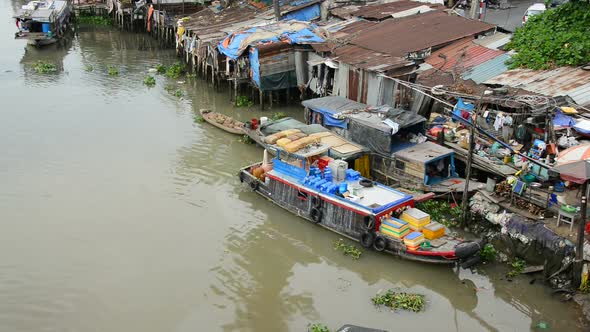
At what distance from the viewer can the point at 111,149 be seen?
22.5 m

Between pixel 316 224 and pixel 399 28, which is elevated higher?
pixel 399 28

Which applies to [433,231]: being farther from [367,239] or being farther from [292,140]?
[292,140]

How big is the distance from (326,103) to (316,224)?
5683mm

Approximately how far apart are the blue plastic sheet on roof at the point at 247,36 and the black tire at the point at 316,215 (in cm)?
1102

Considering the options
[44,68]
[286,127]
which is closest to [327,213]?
[286,127]

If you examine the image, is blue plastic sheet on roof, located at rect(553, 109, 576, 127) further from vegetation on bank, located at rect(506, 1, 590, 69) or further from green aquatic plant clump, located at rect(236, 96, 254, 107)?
green aquatic plant clump, located at rect(236, 96, 254, 107)

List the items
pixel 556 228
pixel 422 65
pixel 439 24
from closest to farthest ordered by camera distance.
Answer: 1. pixel 556 228
2. pixel 422 65
3. pixel 439 24

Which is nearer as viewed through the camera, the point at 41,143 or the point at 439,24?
the point at 41,143

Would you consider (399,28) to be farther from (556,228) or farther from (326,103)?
(556,228)

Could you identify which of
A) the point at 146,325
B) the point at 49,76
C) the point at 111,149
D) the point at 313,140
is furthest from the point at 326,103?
the point at 49,76

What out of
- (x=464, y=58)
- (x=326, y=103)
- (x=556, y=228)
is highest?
(x=464, y=58)

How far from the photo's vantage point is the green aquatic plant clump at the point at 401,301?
13617mm

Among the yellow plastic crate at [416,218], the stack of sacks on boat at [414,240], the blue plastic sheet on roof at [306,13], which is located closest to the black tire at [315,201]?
the yellow plastic crate at [416,218]

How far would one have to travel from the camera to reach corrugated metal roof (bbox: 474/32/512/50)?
22.7m
